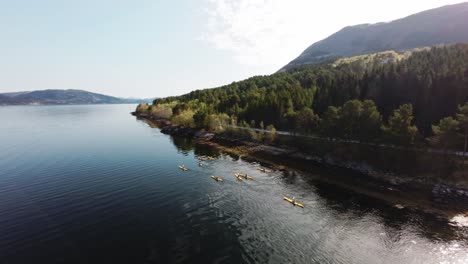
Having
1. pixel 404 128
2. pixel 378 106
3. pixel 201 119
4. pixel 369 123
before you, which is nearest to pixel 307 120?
pixel 369 123

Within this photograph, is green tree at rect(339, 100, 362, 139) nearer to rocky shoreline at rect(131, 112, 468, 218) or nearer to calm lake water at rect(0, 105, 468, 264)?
rocky shoreline at rect(131, 112, 468, 218)

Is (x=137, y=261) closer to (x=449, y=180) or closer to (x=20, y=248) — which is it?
(x=20, y=248)

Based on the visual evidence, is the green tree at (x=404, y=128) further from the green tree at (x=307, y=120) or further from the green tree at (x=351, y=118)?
the green tree at (x=307, y=120)

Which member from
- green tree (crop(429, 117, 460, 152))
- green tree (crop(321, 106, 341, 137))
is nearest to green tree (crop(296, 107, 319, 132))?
green tree (crop(321, 106, 341, 137))

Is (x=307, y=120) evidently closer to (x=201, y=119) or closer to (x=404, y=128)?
(x=404, y=128)

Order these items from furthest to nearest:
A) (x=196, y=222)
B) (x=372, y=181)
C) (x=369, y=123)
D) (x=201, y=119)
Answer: (x=201, y=119), (x=369, y=123), (x=372, y=181), (x=196, y=222)

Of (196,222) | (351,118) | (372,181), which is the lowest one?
(372,181)
